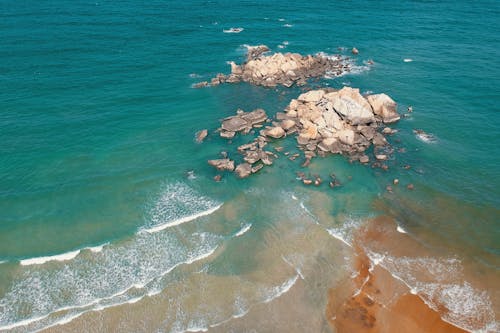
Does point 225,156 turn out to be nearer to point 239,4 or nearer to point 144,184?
point 144,184

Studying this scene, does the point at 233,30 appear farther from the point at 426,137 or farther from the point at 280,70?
the point at 426,137

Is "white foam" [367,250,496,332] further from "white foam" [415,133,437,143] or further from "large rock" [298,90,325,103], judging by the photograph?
"large rock" [298,90,325,103]

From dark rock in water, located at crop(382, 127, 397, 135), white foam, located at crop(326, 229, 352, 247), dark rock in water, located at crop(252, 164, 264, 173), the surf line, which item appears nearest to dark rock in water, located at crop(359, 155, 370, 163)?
dark rock in water, located at crop(382, 127, 397, 135)

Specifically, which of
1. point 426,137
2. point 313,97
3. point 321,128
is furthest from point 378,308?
point 313,97

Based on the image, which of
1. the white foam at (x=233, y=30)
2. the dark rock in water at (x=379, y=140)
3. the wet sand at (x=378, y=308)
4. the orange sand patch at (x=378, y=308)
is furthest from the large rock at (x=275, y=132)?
the white foam at (x=233, y=30)

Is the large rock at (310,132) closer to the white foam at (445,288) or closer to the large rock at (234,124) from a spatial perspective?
the large rock at (234,124)

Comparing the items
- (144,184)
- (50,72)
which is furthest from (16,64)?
(144,184)

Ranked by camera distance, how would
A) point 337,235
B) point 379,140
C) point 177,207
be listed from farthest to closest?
point 379,140
point 177,207
point 337,235
